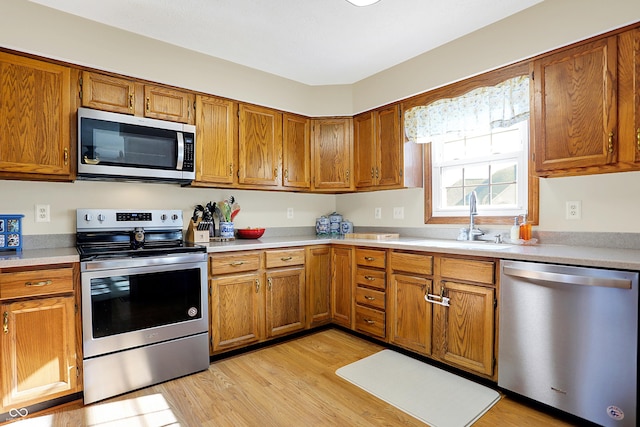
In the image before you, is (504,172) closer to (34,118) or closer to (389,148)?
(389,148)

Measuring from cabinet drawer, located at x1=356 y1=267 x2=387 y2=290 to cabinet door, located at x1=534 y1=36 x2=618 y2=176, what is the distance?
137cm

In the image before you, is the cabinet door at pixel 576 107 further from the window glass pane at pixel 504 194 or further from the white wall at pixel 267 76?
the window glass pane at pixel 504 194

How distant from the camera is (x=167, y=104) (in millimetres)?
2586


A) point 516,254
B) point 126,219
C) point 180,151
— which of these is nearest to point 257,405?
point 126,219

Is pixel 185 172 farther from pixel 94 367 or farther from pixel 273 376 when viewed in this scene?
pixel 273 376

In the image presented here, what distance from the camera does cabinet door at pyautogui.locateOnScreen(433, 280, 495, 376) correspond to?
81.5 inches

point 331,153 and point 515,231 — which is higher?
point 331,153

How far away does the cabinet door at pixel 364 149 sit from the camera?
10.7 ft

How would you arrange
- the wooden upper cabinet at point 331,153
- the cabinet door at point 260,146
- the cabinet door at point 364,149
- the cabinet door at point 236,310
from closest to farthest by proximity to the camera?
the cabinet door at point 236,310
the cabinet door at point 260,146
the cabinet door at point 364,149
the wooden upper cabinet at point 331,153

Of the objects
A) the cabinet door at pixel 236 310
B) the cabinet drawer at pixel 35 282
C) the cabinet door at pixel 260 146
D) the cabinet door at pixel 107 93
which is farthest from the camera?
the cabinet door at pixel 260 146

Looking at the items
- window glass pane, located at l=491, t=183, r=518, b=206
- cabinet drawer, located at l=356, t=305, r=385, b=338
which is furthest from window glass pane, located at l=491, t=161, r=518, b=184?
cabinet drawer, located at l=356, t=305, r=385, b=338

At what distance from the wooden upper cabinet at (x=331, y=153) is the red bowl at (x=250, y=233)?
0.75m

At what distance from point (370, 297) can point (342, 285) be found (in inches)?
13.3

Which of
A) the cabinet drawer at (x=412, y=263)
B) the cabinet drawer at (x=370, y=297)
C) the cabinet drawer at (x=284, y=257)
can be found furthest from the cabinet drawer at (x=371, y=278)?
the cabinet drawer at (x=284, y=257)
